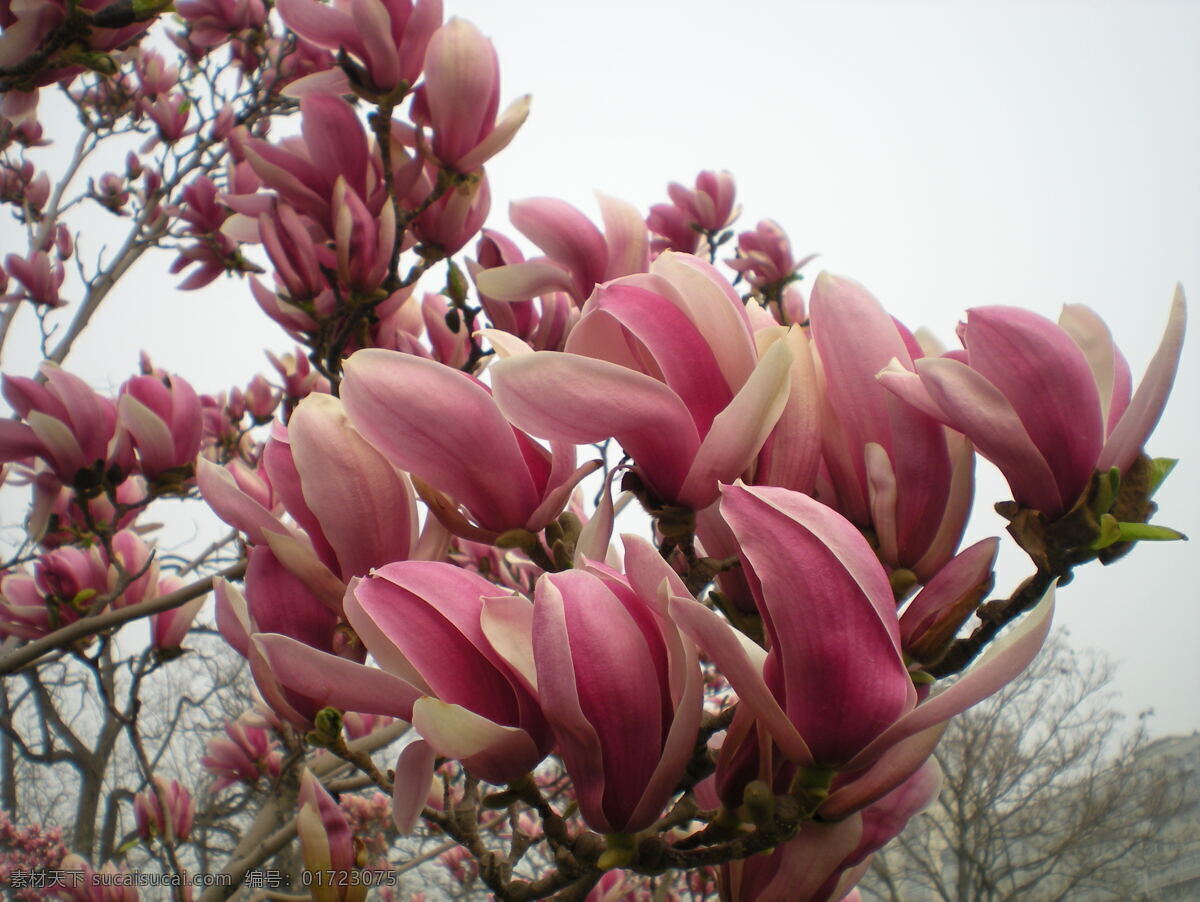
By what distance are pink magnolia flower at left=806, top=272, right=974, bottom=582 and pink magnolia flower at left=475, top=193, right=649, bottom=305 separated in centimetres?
27

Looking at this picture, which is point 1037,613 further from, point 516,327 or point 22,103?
point 22,103

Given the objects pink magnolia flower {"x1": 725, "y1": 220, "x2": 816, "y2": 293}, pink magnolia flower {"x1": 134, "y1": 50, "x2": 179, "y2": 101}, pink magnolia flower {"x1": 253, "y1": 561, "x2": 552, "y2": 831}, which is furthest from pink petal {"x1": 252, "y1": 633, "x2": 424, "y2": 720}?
pink magnolia flower {"x1": 134, "y1": 50, "x2": 179, "y2": 101}

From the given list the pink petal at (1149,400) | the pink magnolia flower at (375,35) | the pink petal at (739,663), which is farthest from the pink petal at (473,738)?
the pink magnolia flower at (375,35)

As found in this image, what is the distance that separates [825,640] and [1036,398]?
183 mm

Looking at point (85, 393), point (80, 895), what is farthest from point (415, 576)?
point (80, 895)

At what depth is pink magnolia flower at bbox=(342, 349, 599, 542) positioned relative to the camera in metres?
0.44

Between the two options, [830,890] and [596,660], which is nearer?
[596,660]

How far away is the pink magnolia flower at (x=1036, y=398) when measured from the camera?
0.40 m

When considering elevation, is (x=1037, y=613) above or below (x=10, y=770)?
below

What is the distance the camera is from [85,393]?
1.19 m

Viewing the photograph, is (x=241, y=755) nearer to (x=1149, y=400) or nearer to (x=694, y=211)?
(x=694, y=211)

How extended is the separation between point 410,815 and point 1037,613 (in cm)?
34

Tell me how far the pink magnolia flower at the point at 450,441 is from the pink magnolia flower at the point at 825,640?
17 cm

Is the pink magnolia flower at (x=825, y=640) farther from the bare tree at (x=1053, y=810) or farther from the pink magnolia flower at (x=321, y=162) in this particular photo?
the bare tree at (x=1053, y=810)
